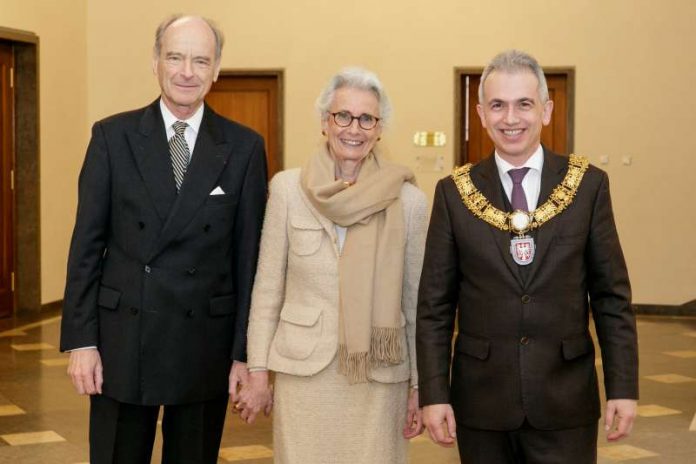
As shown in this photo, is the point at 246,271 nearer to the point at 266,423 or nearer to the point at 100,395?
the point at 100,395

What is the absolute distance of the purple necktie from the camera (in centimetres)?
267

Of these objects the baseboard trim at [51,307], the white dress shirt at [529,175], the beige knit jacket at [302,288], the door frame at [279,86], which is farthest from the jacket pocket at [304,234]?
the door frame at [279,86]

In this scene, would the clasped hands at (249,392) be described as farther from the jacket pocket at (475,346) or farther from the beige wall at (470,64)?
the beige wall at (470,64)

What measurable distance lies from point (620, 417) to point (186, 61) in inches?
57.4

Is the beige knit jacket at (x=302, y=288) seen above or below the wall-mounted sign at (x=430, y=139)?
below

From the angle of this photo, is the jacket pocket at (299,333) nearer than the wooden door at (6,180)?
Yes

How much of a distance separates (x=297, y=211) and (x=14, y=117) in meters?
7.67

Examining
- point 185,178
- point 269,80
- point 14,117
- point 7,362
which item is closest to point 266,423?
point 7,362

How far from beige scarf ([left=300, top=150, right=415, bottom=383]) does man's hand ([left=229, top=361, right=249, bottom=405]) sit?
278 mm

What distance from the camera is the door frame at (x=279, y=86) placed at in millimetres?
11242

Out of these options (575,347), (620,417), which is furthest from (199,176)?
(620,417)

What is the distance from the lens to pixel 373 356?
289cm

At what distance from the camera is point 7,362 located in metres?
7.69

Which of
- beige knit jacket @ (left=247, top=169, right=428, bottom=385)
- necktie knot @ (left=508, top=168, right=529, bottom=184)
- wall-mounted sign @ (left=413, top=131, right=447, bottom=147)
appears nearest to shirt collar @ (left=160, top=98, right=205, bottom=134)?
beige knit jacket @ (left=247, top=169, right=428, bottom=385)
